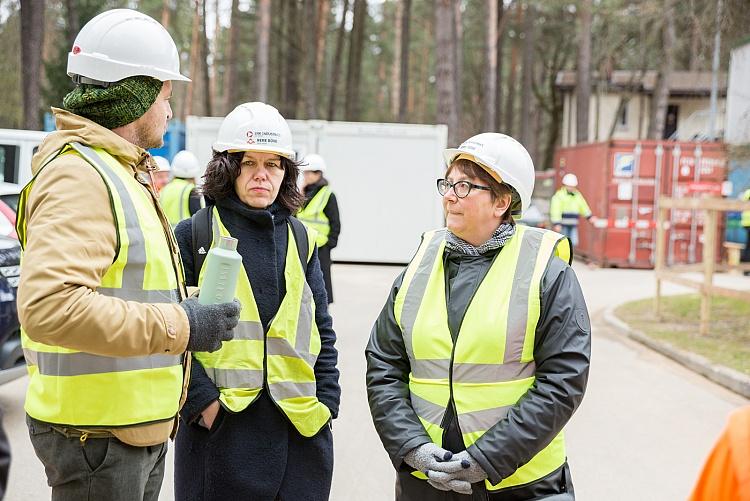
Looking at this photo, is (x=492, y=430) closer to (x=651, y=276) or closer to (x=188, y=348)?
(x=188, y=348)

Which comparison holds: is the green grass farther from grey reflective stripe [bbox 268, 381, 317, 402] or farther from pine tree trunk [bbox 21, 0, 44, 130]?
pine tree trunk [bbox 21, 0, 44, 130]

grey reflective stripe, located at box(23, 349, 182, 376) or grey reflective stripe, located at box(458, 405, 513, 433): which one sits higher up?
grey reflective stripe, located at box(23, 349, 182, 376)

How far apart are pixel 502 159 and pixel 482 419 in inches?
35.3

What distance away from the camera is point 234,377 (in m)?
3.21

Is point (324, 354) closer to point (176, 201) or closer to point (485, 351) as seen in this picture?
point (485, 351)

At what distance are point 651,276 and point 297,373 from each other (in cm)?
1689

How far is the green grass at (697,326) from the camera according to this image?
Result: 9586mm

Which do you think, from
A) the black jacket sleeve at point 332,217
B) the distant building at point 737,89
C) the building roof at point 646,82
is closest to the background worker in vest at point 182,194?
the black jacket sleeve at point 332,217

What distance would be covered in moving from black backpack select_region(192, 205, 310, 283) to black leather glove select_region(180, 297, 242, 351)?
845mm

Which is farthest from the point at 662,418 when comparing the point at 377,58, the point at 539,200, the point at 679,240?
the point at 377,58

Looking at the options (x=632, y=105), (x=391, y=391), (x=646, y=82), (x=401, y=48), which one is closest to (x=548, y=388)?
(x=391, y=391)

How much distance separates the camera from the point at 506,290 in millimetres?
2955

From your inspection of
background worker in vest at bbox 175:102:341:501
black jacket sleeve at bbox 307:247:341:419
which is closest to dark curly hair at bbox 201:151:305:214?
background worker in vest at bbox 175:102:341:501

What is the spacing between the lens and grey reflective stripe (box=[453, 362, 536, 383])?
292 cm
